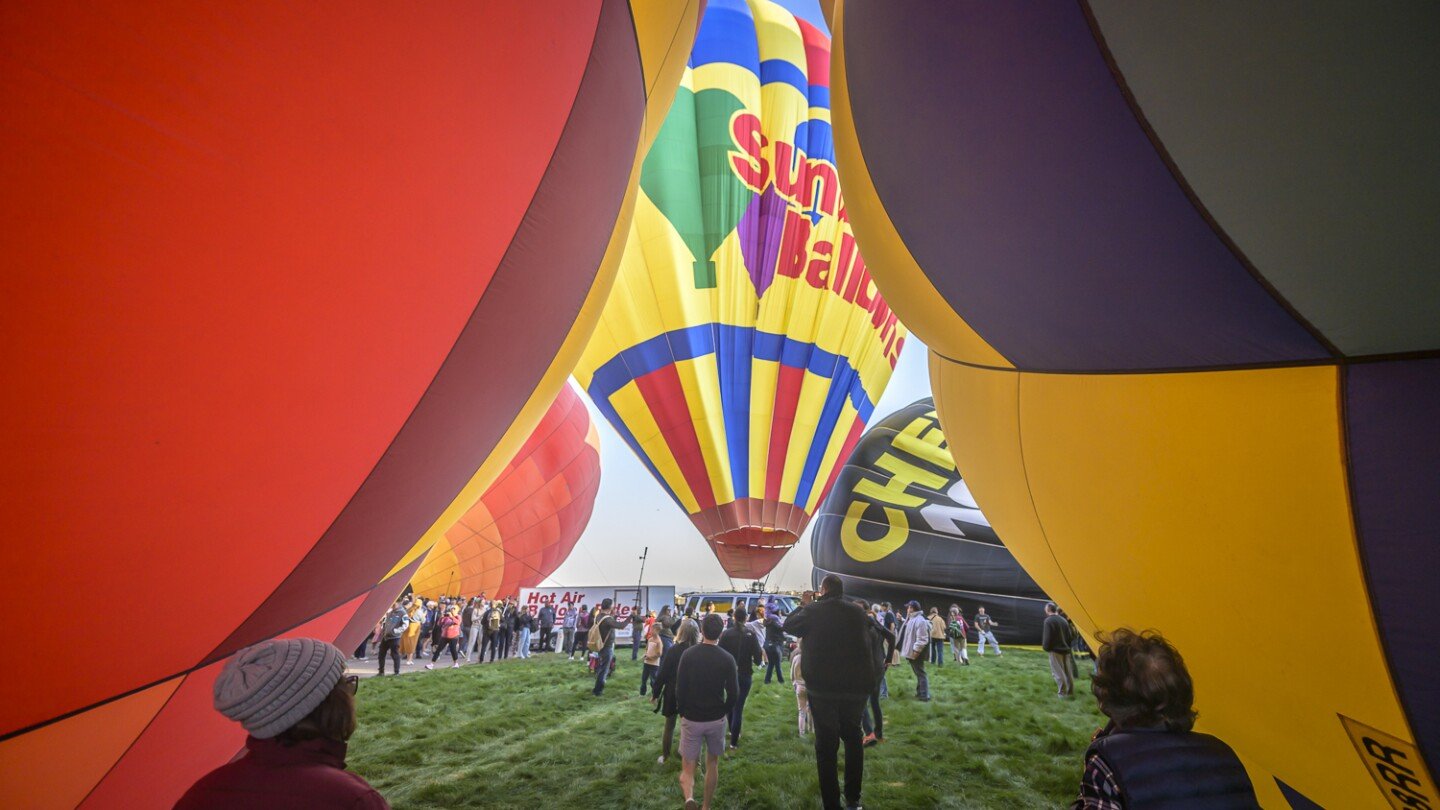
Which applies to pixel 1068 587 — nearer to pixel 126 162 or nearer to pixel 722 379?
pixel 126 162

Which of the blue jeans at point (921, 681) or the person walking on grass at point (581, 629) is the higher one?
the blue jeans at point (921, 681)

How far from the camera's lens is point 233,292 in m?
1.52

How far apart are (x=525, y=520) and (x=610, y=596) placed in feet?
11.4

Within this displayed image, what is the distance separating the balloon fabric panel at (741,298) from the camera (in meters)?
9.80

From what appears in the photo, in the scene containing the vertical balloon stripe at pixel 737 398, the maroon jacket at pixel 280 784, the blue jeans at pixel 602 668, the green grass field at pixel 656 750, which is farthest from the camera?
the vertical balloon stripe at pixel 737 398

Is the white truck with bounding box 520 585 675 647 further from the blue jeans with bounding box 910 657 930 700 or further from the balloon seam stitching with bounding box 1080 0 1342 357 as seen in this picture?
the balloon seam stitching with bounding box 1080 0 1342 357

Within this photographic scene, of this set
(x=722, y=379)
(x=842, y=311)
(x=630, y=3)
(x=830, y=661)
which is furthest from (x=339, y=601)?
(x=842, y=311)

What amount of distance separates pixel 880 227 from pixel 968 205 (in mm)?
853

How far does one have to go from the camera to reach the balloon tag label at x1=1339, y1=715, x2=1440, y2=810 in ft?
5.12

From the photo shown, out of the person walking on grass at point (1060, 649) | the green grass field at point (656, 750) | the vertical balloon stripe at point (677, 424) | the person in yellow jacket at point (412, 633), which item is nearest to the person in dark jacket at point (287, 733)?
the green grass field at point (656, 750)

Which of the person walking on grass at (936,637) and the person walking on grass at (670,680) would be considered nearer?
the person walking on grass at (670,680)

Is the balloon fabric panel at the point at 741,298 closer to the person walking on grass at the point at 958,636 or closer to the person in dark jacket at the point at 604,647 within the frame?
the person in dark jacket at the point at 604,647

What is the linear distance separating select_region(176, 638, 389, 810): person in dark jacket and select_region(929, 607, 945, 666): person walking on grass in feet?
37.1

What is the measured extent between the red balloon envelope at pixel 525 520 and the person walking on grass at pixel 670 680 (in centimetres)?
1115
